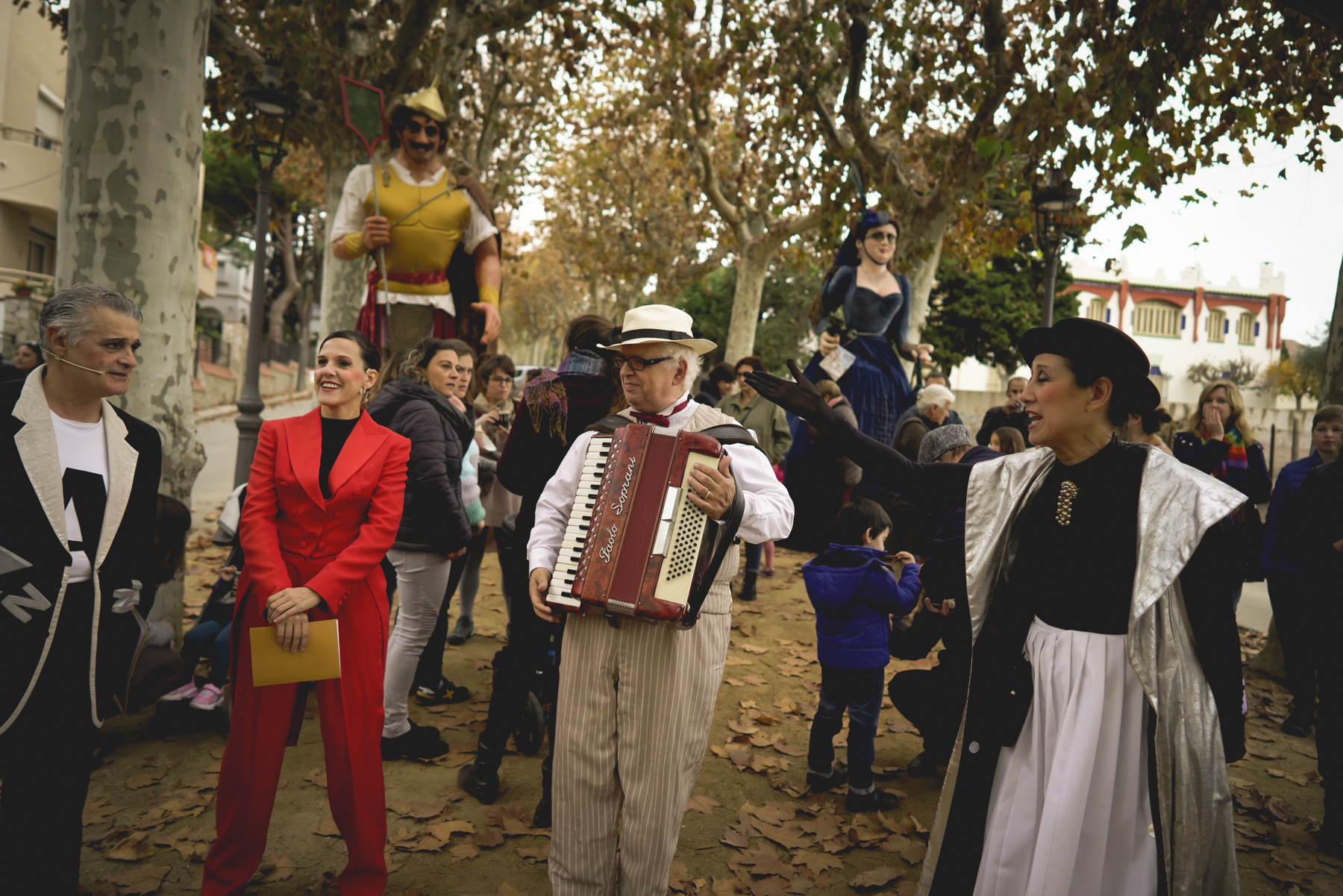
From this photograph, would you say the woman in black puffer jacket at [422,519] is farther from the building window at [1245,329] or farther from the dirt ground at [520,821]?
the building window at [1245,329]

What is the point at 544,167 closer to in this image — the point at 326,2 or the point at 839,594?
the point at 326,2

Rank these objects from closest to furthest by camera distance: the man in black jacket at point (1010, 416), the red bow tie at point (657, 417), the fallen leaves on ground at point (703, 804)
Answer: the red bow tie at point (657, 417) < the fallen leaves on ground at point (703, 804) < the man in black jacket at point (1010, 416)

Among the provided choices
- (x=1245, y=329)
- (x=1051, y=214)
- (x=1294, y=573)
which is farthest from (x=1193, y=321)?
(x=1294, y=573)

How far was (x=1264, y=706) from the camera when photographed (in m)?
6.45

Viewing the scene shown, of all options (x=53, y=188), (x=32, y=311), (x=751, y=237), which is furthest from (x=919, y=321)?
(x=53, y=188)

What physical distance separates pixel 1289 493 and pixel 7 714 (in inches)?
291

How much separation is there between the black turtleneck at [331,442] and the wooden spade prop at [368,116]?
2444 millimetres

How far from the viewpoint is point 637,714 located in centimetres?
294

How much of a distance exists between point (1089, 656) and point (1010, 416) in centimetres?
628

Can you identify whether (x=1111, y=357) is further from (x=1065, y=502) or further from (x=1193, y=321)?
(x=1193, y=321)

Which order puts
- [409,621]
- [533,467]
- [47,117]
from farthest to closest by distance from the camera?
[47,117], [409,621], [533,467]

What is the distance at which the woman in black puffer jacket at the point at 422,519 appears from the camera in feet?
14.2

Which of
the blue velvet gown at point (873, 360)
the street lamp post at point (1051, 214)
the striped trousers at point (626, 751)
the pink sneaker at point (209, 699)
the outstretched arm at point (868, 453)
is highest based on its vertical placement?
the street lamp post at point (1051, 214)

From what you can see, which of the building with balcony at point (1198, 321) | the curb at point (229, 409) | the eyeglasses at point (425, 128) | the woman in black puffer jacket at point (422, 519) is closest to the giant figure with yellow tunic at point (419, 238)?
the eyeglasses at point (425, 128)
